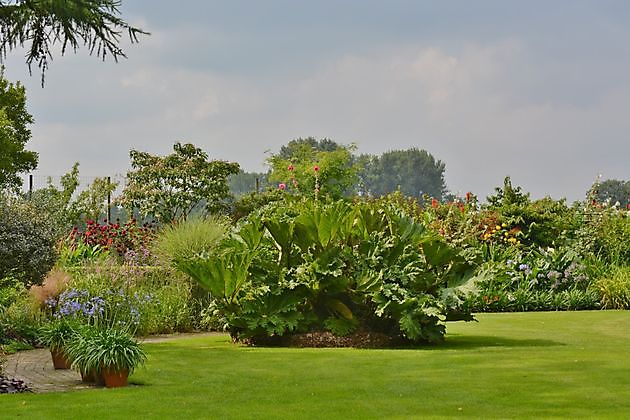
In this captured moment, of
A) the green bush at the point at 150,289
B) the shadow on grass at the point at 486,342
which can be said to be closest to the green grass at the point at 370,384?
the shadow on grass at the point at 486,342

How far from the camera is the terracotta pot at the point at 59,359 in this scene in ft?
32.4

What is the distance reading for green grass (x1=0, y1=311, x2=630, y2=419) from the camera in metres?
7.16

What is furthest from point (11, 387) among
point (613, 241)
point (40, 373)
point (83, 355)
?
point (613, 241)

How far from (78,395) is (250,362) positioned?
2.49 meters

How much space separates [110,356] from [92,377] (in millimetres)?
667

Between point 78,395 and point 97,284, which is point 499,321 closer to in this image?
point 97,284

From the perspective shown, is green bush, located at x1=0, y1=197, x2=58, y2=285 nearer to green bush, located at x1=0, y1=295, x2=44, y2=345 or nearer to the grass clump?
green bush, located at x1=0, y1=295, x2=44, y2=345

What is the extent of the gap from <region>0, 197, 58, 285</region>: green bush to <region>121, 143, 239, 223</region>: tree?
1610 cm

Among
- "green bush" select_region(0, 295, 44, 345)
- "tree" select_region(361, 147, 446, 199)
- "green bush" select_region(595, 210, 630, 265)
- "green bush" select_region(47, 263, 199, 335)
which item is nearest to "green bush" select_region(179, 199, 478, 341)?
"green bush" select_region(47, 263, 199, 335)

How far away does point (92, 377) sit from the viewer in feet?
29.6

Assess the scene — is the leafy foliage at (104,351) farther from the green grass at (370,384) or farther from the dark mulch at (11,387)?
the dark mulch at (11,387)

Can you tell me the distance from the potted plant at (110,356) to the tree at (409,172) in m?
78.9

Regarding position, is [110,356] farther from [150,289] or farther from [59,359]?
[150,289]

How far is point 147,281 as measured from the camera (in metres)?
15.4
